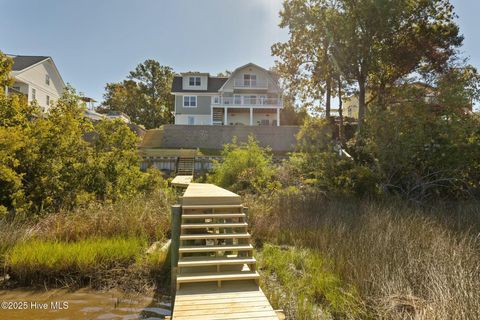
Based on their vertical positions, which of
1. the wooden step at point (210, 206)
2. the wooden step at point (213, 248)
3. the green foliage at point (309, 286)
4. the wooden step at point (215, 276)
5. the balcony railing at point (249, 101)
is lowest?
the green foliage at point (309, 286)

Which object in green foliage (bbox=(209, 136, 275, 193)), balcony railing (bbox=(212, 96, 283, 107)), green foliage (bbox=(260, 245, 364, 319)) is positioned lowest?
green foliage (bbox=(260, 245, 364, 319))

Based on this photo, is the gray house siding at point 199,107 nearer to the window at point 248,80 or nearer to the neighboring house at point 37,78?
the window at point 248,80

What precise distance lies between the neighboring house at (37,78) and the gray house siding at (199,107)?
37.6 ft

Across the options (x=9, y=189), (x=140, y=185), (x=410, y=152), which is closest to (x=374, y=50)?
(x=410, y=152)

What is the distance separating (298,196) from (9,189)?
28.3 feet

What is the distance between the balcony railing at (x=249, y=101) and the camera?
33.4 meters

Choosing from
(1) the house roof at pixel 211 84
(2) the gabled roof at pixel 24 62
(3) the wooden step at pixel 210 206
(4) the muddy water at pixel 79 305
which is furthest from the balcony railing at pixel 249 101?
(4) the muddy water at pixel 79 305

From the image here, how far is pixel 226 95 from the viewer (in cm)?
3472

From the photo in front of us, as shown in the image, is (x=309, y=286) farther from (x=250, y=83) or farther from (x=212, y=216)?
(x=250, y=83)

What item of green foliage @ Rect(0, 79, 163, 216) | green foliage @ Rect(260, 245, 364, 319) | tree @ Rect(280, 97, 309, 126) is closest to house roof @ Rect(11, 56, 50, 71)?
green foliage @ Rect(0, 79, 163, 216)

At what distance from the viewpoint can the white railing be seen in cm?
3479

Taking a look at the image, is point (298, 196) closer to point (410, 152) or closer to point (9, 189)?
point (410, 152)

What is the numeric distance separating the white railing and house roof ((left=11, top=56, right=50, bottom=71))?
19005mm

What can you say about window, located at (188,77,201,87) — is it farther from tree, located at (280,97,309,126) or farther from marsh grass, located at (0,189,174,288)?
marsh grass, located at (0,189,174,288)
